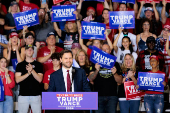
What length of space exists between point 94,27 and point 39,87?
1820 millimetres

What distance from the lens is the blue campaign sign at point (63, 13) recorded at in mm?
7098

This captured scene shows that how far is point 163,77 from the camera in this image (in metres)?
5.48

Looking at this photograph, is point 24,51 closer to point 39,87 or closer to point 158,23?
point 39,87

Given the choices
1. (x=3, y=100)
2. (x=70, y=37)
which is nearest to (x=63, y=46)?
(x=70, y=37)

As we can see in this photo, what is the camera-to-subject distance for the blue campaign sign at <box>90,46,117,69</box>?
566 centimetres

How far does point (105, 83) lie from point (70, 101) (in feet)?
7.66

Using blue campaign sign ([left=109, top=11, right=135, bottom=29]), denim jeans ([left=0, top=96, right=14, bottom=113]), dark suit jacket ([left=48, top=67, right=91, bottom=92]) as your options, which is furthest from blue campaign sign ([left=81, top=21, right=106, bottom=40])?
dark suit jacket ([left=48, top=67, right=91, bottom=92])

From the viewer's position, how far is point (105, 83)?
5.70 m

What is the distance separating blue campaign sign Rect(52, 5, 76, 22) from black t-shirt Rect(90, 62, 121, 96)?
1786 millimetres

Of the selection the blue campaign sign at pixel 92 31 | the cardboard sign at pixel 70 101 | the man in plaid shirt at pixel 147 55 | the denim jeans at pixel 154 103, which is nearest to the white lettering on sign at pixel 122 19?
the blue campaign sign at pixel 92 31

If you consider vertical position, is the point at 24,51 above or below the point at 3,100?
above

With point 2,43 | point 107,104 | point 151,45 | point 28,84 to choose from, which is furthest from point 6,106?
point 151,45

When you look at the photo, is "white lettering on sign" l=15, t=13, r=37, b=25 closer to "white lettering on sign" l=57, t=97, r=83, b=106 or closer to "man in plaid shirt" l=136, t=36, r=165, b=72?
"man in plaid shirt" l=136, t=36, r=165, b=72

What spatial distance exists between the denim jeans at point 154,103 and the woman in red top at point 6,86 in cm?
255
